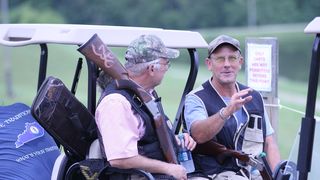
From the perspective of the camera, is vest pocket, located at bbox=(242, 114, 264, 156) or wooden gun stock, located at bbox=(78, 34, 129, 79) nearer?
wooden gun stock, located at bbox=(78, 34, 129, 79)

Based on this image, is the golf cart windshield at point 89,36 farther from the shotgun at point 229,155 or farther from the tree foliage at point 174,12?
the tree foliage at point 174,12

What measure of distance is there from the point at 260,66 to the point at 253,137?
4.20 ft

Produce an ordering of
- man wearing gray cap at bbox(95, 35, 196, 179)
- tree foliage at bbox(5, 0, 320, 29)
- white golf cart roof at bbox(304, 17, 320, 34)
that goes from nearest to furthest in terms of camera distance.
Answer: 1. white golf cart roof at bbox(304, 17, 320, 34)
2. man wearing gray cap at bbox(95, 35, 196, 179)
3. tree foliage at bbox(5, 0, 320, 29)

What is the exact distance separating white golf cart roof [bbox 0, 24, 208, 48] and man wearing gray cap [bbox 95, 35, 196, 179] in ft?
0.97

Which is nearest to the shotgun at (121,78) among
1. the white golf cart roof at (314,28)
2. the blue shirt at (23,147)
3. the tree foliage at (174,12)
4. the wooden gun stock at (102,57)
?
the wooden gun stock at (102,57)

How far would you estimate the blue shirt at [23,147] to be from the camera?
4066mm

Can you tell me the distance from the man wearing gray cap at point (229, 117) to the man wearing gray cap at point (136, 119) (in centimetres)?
33

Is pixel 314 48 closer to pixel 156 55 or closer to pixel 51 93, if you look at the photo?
pixel 156 55

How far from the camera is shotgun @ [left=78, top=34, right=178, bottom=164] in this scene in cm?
371

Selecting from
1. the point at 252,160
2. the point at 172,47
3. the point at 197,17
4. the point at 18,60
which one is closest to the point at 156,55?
the point at 172,47

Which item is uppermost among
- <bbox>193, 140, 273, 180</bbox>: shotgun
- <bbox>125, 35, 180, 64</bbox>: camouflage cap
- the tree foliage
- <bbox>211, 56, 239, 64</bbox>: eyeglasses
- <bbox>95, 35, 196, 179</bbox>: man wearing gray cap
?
the tree foliage

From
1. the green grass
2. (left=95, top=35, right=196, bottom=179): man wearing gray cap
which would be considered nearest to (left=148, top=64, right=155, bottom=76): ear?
(left=95, top=35, right=196, bottom=179): man wearing gray cap

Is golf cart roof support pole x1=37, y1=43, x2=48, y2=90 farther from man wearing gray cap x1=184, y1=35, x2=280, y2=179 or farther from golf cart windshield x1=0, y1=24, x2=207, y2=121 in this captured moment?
man wearing gray cap x1=184, y1=35, x2=280, y2=179

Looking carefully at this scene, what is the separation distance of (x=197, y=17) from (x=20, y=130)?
54284 millimetres
